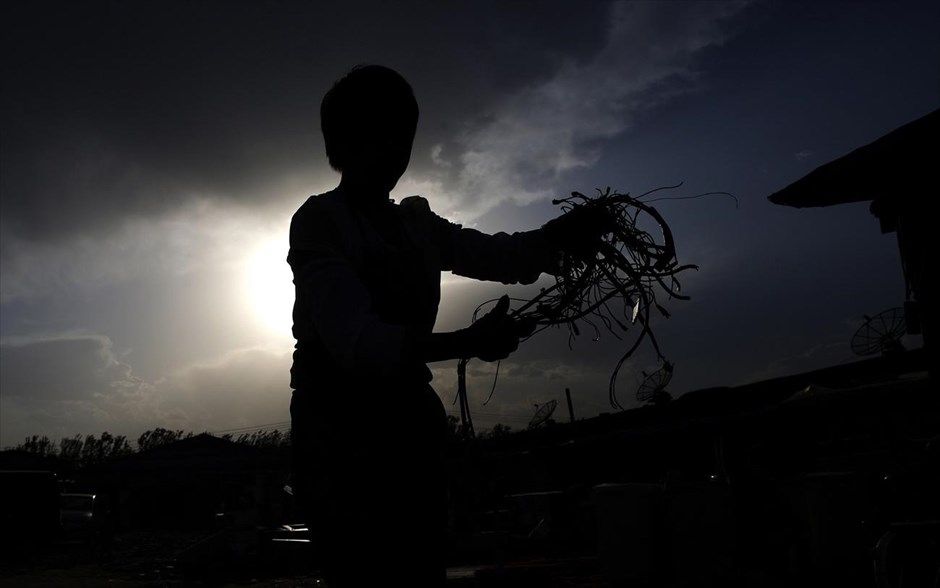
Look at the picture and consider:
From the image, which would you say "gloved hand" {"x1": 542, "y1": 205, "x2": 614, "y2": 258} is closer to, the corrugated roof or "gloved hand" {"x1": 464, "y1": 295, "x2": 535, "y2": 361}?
"gloved hand" {"x1": 464, "y1": 295, "x2": 535, "y2": 361}

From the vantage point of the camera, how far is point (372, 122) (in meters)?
1.78

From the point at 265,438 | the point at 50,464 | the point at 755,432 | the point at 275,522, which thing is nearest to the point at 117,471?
the point at 50,464

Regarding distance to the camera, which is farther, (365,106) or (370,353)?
(365,106)

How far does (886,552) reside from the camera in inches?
163

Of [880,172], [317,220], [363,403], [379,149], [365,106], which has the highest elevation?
[880,172]

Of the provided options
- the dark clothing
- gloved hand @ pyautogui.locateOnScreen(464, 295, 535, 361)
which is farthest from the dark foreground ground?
gloved hand @ pyautogui.locateOnScreen(464, 295, 535, 361)

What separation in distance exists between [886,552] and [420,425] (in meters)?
3.97

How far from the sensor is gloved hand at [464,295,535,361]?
4.89ft

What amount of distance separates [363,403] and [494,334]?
35 centimetres

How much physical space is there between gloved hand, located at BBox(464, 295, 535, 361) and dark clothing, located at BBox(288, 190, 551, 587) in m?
0.11

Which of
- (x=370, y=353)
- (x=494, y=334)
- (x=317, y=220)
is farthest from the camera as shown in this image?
(x=317, y=220)

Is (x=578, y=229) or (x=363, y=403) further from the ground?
(x=578, y=229)

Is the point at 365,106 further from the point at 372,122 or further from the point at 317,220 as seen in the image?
the point at 317,220

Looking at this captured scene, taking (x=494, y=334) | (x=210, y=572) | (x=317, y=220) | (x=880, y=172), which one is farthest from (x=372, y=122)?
(x=210, y=572)
